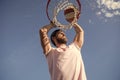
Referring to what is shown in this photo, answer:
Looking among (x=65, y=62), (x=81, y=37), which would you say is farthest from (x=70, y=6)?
(x=65, y=62)

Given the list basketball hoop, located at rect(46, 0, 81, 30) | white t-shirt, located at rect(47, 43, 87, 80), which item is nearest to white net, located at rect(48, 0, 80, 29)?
basketball hoop, located at rect(46, 0, 81, 30)

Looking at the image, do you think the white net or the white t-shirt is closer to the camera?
the white t-shirt

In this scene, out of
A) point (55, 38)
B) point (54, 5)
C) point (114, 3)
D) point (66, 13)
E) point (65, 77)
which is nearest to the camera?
point (65, 77)

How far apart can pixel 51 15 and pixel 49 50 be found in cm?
32

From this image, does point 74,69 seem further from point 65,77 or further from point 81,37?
point 81,37

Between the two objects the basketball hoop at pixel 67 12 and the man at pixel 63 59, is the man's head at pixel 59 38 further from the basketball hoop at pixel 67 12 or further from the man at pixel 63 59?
the basketball hoop at pixel 67 12

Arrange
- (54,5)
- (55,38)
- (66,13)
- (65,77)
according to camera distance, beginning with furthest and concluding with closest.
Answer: (54,5) < (66,13) < (55,38) < (65,77)

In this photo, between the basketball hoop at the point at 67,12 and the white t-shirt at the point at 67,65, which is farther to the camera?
the basketball hoop at the point at 67,12

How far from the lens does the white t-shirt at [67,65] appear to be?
161cm

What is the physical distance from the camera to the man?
161cm

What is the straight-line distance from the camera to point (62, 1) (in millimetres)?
2053

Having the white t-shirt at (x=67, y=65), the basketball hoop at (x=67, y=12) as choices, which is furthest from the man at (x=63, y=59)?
the basketball hoop at (x=67, y=12)

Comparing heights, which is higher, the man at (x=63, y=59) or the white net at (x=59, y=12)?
the white net at (x=59, y=12)

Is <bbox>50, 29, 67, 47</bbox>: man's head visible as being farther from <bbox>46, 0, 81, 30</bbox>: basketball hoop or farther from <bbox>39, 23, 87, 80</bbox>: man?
<bbox>46, 0, 81, 30</bbox>: basketball hoop
